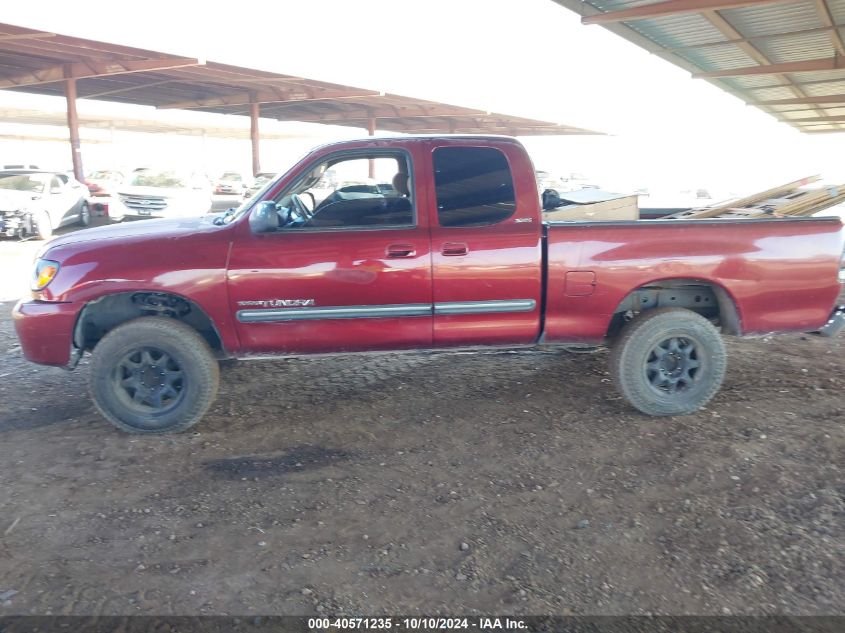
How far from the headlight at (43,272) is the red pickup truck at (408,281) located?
0.01m

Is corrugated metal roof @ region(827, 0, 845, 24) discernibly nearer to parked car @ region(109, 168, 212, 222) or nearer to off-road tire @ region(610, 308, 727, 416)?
off-road tire @ region(610, 308, 727, 416)

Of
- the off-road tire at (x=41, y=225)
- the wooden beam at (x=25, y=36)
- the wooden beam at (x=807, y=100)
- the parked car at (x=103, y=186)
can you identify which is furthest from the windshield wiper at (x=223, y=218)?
the wooden beam at (x=807, y=100)

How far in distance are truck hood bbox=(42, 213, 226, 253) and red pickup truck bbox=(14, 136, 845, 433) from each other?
0.02m

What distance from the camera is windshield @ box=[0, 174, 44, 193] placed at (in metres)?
15.6

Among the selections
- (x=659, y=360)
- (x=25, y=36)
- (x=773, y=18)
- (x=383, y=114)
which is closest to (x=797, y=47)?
(x=773, y=18)

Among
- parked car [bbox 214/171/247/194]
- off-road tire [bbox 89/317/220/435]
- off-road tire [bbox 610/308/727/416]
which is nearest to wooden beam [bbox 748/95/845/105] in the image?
parked car [bbox 214/171/247/194]

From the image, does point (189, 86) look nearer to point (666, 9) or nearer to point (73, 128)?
point (73, 128)

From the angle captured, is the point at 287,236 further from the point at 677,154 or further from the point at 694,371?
the point at 677,154

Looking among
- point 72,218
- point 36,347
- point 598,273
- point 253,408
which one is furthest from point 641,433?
point 72,218

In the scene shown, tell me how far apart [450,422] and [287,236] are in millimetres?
1697

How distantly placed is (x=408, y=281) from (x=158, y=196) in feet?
51.2

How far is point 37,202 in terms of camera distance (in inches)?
607

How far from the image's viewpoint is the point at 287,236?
4.51 metres

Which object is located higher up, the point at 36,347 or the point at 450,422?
the point at 36,347
